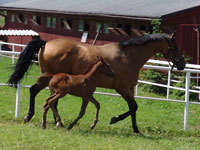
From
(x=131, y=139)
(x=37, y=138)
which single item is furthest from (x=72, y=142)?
(x=131, y=139)

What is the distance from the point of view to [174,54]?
10.1 metres

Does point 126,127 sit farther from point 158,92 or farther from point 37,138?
point 158,92

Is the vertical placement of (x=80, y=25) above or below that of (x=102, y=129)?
below

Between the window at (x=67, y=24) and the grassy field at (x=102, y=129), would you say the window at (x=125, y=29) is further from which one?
the grassy field at (x=102, y=129)

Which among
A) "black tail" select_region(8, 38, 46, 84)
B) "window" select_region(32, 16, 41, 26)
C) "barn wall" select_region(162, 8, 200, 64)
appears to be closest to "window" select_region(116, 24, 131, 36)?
"barn wall" select_region(162, 8, 200, 64)

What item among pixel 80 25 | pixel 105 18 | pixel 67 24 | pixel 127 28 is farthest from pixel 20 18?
pixel 127 28

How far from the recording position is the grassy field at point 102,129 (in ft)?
26.4

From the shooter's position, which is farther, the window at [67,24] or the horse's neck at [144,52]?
the window at [67,24]

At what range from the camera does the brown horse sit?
956 centimetres

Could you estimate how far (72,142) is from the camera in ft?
26.5

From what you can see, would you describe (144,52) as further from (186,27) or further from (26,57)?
(186,27)

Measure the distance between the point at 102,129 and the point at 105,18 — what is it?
13406mm

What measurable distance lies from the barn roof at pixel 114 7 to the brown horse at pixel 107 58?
9505 millimetres

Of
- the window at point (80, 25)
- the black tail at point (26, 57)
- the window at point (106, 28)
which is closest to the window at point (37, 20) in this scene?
the window at point (80, 25)
